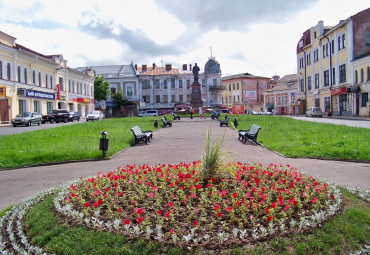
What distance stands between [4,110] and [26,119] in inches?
197

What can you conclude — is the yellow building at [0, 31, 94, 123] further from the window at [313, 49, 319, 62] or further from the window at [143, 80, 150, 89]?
the window at [313, 49, 319, 62]

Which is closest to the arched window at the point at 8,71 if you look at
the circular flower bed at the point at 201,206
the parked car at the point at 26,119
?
the parked car at the point at 26,119

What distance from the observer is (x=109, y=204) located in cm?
538

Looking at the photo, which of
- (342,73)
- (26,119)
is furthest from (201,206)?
(342,73)

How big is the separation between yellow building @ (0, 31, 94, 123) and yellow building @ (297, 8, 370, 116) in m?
38.2

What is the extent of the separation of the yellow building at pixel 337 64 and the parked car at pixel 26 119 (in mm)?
35624

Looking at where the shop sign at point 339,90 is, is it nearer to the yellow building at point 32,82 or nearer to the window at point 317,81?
the window at point 317,81

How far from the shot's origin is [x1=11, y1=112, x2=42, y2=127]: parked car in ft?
108

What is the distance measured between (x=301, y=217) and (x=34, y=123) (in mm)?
36167

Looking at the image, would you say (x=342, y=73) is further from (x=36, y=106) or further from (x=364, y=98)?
(x=36, y=106)

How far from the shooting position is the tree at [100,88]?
71.6 metres

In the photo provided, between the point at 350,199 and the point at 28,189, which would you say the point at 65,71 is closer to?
the point at 28,189

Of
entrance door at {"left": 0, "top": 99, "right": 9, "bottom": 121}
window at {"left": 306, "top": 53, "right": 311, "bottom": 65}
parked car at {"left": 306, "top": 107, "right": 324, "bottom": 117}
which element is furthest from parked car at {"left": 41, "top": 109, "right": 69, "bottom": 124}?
window at {"left": 306, "top": 53, "right": 311, "bottom": 65}

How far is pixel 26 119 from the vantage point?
110 ft
